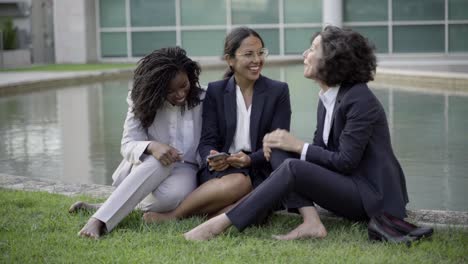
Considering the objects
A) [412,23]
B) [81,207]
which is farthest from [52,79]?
[81,207]

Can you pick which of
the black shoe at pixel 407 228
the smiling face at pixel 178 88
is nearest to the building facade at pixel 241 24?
the smiling face at pixel 178 88

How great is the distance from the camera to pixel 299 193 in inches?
190

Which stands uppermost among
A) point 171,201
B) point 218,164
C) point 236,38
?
point 236,38

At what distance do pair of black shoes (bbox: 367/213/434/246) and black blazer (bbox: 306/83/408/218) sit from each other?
8.0 inches

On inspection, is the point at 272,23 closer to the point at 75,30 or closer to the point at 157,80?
the point at 75,30

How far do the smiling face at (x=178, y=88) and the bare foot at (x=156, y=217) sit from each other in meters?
0.70

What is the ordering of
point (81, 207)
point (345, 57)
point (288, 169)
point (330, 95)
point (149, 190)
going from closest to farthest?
point (288, 169)
point (345, 57)
point (330, 95)
point (149, 190)
point (81, 207)

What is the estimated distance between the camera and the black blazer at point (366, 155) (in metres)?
4.76

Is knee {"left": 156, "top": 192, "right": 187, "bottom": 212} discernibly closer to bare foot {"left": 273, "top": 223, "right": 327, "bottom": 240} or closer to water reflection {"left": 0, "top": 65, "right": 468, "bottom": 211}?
bare foot {"left": 273, "top": 223, "right": 327, "bottom": 240}

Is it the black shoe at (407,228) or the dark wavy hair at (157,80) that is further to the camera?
the dark wavy hair at (157,80)

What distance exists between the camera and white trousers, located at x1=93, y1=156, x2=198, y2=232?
4.98m

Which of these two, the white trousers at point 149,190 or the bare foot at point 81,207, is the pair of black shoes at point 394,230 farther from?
the bare foot at point 81,207

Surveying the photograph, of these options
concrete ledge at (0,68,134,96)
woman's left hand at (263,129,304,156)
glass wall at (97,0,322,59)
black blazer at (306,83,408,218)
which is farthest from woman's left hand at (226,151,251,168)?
glass wall at (97,0,322,59)

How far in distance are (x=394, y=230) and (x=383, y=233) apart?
7 centimetres
